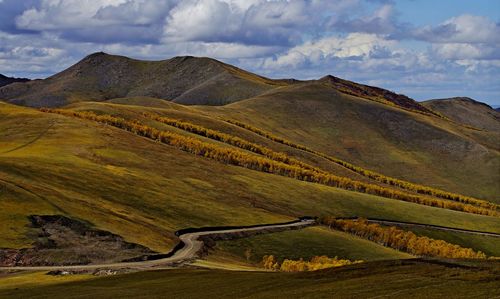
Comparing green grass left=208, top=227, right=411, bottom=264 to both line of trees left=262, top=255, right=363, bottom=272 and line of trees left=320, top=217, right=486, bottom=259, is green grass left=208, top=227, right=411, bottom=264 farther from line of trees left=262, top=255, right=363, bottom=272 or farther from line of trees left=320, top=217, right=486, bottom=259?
line of trees left=320, top=217, right=486, bottom=259

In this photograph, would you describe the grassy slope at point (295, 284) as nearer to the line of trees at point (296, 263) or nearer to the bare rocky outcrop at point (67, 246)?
the bare rocky outcrop at point (67, 246)

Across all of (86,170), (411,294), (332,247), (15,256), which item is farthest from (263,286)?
(86,170)

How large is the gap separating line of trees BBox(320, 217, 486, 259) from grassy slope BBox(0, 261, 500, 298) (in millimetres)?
105213

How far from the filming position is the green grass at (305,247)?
147275 mm

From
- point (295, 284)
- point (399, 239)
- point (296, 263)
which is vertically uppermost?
point (295, 284)

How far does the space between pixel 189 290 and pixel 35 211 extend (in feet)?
201

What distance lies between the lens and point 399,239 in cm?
18725

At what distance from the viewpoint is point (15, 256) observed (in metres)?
105

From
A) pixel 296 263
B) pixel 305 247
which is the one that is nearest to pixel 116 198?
pixel 305 247

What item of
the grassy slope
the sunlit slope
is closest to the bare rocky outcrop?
the sunlit slope

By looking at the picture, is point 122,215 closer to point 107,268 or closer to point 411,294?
point 107,268

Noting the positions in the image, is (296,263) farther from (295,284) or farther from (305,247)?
(295,284)

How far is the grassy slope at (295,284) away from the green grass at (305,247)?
187ft

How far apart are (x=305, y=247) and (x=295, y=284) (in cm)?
9112
